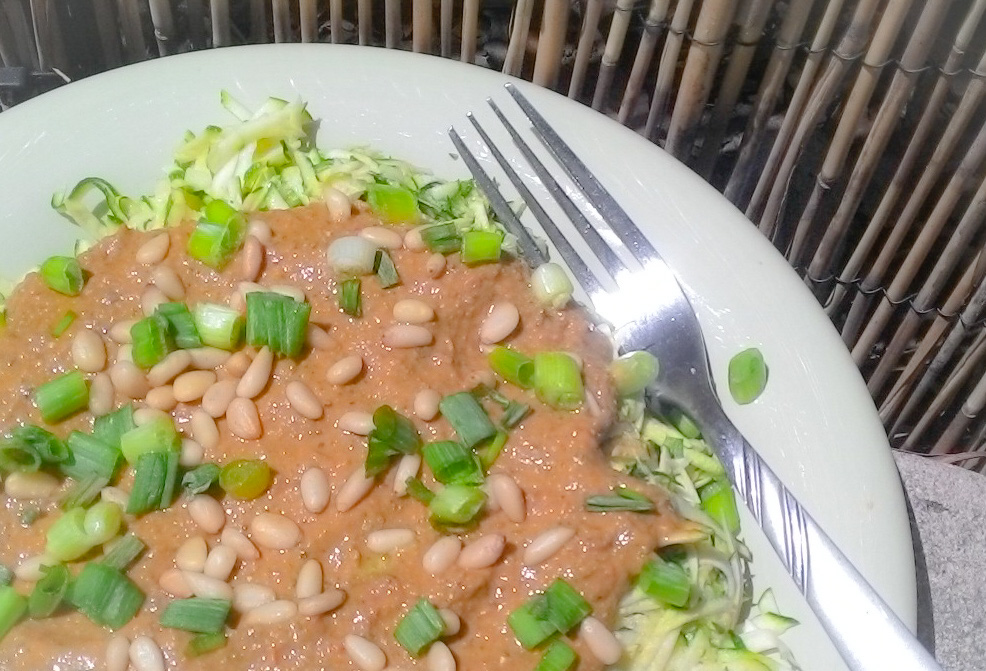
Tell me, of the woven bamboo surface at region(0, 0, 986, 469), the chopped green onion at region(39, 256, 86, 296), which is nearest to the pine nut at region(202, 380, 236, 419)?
the chopped green onion at region(39, 256, 86, 296)

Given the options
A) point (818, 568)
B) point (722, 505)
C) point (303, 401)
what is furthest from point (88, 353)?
point (818, 568)

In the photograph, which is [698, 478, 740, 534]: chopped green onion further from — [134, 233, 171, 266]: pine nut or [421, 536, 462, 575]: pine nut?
[134, 233, 171, 266]: pine nut

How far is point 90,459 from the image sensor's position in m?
1.88

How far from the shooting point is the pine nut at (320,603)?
5.62ft

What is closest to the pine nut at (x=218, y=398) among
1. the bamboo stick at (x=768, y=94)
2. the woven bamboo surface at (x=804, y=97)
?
Answer: the woven bamboo surface at (x=804, y=97)

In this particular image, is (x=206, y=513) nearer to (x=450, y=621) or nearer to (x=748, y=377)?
(x=450, y=621)

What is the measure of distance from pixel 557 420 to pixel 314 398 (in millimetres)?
552

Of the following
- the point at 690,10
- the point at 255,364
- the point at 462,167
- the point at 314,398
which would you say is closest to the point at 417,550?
the point at 314,398

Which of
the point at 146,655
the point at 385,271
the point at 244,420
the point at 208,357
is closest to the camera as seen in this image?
the point at 146,655

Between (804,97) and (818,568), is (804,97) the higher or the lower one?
the higher one

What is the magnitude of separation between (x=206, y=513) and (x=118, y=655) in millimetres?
309

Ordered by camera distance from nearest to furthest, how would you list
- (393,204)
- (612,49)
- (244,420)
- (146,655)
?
(146,655), (244,420), (393,204), (612,49)

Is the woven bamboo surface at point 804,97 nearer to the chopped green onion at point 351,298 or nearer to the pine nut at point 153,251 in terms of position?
the pine nut at point 153,251

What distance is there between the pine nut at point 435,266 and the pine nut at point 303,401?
43 cm
